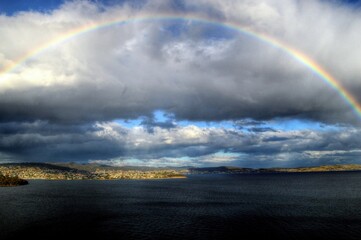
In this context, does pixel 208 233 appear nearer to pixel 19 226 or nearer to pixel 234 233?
pixel 234 233

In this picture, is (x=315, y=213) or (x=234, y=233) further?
(x=315, y=213)

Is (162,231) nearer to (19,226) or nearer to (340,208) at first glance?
(19,226)

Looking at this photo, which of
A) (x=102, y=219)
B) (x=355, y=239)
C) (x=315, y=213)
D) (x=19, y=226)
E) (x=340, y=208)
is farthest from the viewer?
(x=340, y=208)

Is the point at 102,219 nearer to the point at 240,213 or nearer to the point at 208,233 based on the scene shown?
the point at 208,233

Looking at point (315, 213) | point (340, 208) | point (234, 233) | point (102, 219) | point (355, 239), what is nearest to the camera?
point (355, 239)

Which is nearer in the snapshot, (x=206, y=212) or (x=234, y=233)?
(x=234, y=233)

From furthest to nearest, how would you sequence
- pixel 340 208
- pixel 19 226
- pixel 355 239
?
pixel 340 208 < pixel 19 226 < pixel 355 239

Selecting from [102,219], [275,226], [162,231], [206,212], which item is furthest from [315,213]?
[102,219]

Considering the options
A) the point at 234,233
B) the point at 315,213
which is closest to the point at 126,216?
the point at 234,233

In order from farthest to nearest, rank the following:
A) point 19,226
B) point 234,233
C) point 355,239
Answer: point 19,226 < point 234,233 < point 355,239
